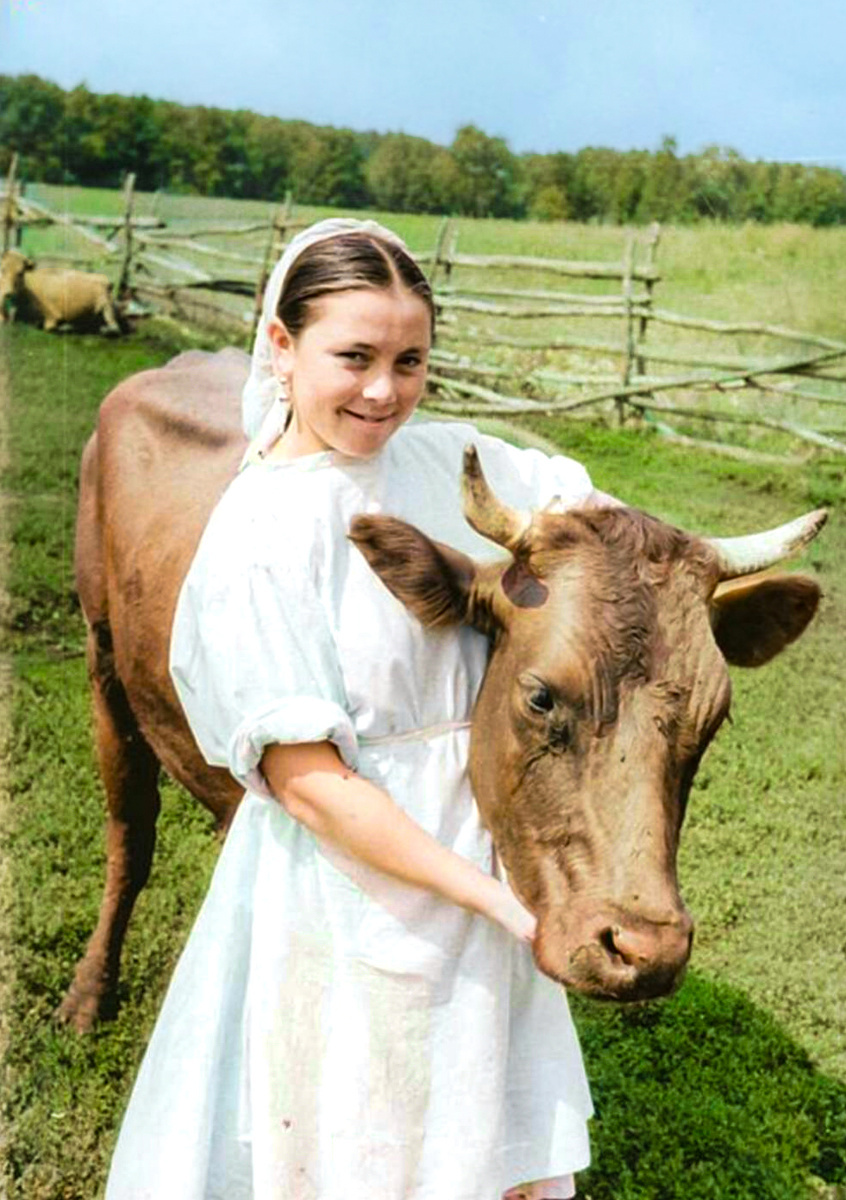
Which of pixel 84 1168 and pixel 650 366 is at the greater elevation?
pixel 650 366

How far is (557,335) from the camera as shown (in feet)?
35.3

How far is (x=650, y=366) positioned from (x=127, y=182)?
463cm

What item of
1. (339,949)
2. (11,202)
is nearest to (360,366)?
(339,949)

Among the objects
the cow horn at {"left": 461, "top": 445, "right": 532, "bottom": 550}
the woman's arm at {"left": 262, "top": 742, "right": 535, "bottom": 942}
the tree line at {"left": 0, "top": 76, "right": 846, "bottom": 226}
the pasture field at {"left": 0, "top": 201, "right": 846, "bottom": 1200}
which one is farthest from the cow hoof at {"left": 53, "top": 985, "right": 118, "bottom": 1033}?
the tree line at {"left": 0, "top": 76, "right": 846, "bottom": 226}

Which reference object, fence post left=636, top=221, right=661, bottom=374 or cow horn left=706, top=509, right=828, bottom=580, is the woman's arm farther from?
fence post left=636, top=221, right=661, bottom=374

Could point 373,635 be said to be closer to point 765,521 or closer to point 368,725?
point 368,725

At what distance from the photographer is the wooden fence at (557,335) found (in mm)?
8039

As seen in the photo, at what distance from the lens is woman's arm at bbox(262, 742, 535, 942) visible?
2.07m

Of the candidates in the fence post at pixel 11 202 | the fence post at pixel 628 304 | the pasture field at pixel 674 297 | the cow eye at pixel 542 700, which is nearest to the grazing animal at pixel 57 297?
the fence post at pixel 11 202

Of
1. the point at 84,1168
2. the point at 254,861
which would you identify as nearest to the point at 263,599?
the point at 254,861

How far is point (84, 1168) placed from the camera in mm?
3547

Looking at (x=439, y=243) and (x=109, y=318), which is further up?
(x=439, y=243)

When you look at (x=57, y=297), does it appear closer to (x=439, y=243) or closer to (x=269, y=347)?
(x=439, y=243)

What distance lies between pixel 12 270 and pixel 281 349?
6007 millimetres
